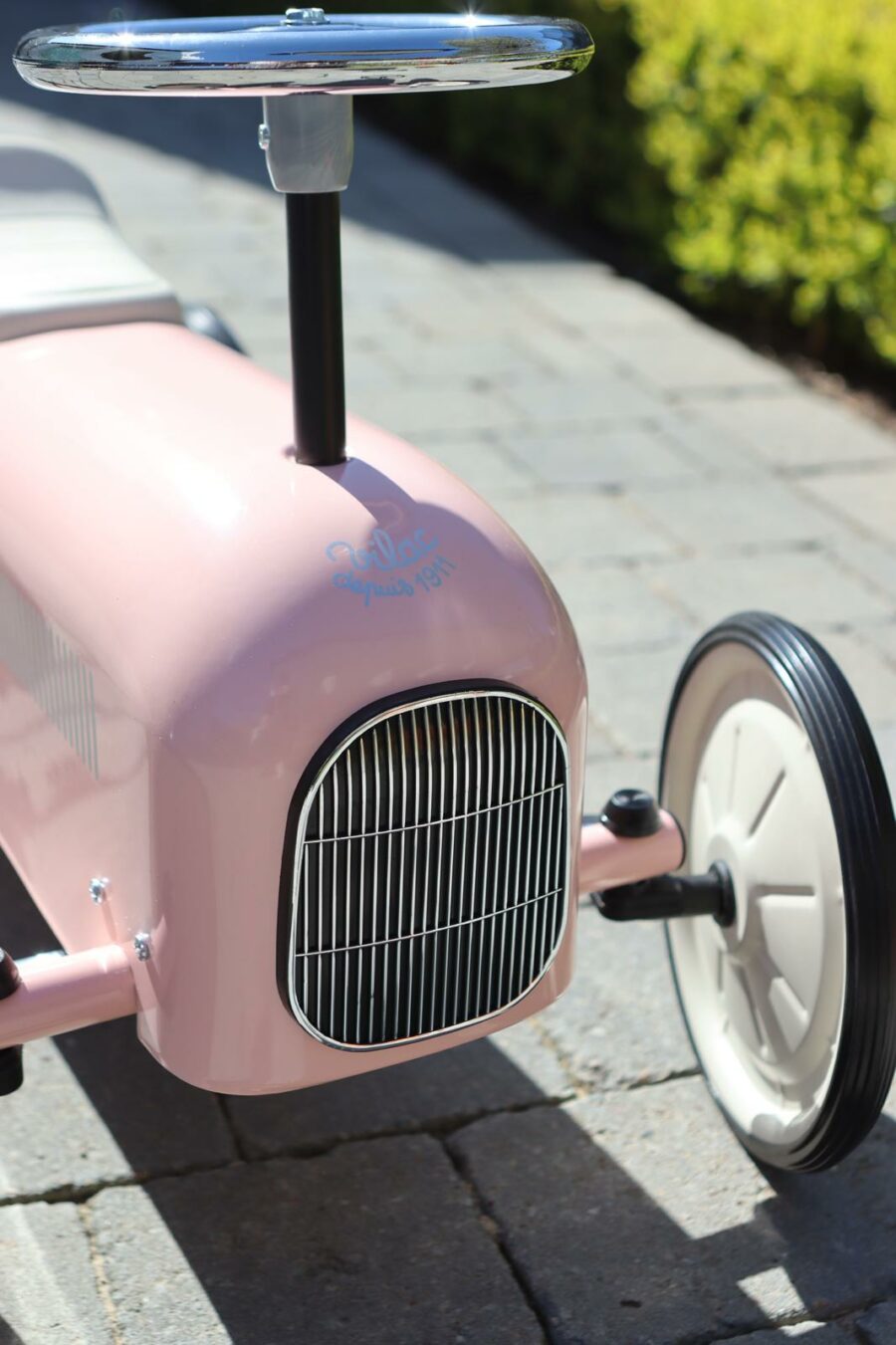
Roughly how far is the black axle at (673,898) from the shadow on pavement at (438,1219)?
0.35m

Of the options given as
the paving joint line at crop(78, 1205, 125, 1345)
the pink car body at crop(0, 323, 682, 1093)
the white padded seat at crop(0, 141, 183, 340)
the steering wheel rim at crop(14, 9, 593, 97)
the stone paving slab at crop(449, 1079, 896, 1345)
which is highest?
the steering wheel rim at crop(14, 9, 593, 97)

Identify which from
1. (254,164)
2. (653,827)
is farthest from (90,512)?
(254,164)

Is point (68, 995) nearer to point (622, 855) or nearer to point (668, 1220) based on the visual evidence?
point (622, 855)

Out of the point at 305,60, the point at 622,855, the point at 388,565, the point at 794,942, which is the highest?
the point at 305,60

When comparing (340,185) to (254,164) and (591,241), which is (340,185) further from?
(254,164)

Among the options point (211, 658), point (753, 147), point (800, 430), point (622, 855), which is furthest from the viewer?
point (753, 147)

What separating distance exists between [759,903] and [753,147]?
4.16 m

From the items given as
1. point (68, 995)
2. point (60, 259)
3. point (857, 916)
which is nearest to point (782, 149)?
point (60, 259)

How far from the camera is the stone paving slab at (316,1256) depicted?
6.41 feet

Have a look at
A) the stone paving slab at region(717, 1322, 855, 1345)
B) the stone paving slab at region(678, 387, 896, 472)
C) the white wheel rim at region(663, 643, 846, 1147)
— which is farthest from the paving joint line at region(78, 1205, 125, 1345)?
the stone paving slab at region(678, 387, 896, 472)

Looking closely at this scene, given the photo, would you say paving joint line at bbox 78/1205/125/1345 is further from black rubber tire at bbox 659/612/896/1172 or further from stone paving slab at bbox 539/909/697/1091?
→ black rubber tire at bbox 659/612/896/1172

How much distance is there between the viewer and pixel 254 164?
802cm

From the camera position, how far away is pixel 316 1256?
205cm

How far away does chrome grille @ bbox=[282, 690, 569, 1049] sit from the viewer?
1.73 meters
